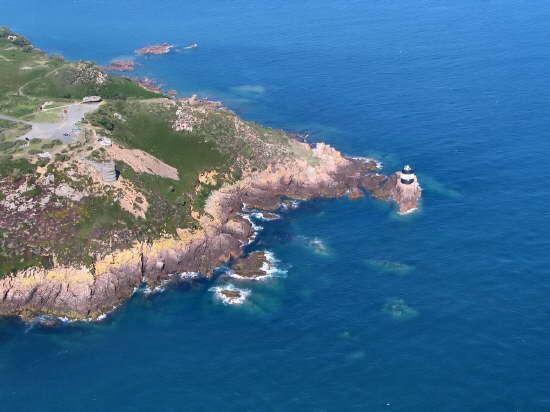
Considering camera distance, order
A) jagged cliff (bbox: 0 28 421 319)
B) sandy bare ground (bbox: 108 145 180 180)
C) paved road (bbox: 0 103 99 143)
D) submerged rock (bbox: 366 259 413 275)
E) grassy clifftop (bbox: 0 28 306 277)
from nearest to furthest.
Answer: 1. jagged cliff (bbox: 0 28 421 319)
2. submerged rock (bbox: 366 259 413 275)
3. grassy clifftop (bbox: 0 28 306 277)
4. sandy bare ground (bbox: 108 145 180 180)
5. paved road (bbox: 0 103 99 143)

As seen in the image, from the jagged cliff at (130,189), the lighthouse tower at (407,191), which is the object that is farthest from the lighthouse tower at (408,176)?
the jagged cliff at (130,189)

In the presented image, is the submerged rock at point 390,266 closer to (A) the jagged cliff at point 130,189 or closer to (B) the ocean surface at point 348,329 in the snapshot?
(B) the ocean surface at point 348,329

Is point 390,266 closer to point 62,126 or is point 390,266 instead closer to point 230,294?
point 230,294

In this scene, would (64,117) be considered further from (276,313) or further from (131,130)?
(276,313)

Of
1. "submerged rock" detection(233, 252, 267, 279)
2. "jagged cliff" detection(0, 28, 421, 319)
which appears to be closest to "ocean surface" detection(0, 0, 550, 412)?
"submerged rock" detection(233, 252, 267, 279)

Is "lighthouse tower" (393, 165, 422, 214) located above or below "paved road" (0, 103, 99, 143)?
below

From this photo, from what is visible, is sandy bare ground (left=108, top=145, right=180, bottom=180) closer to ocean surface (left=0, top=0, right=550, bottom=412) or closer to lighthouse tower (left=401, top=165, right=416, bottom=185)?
ocean surface (left=0, top=0, right=550, bottom=412)
